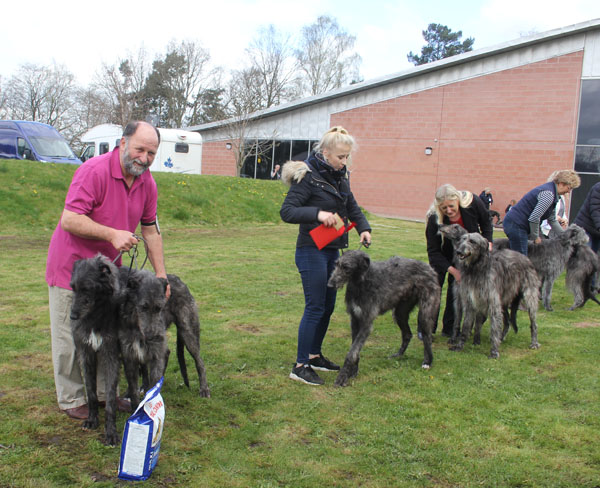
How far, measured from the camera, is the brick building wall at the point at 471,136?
22.1 meters

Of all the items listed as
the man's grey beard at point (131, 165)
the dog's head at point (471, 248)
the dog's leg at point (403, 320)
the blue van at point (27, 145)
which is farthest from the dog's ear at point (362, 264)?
the blue van at point (27, 145)

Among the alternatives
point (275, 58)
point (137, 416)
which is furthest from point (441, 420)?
point (275, 58)

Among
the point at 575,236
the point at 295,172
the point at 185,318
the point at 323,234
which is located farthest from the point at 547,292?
the point at 185,318

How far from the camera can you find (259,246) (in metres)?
13.4

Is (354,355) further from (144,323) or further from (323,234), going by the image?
(144,323)

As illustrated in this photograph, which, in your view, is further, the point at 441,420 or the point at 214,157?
the point at 214,157

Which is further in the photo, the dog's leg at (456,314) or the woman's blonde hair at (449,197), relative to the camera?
the dog's leg at (456,314)

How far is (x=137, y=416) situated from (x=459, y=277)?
415 centimetres

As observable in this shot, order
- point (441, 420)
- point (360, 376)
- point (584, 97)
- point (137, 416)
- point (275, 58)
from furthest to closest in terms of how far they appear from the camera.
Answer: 1. point (275, 58)
2. point (584, 97)
3. point (360, 376)
4. point (441, 420)
5. point (137, 416)

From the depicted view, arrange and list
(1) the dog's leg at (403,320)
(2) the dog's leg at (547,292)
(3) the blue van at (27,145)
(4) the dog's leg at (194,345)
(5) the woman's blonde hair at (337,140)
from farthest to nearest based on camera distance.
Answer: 1. (3) the blue van at (27,145)
2. (2) the dog's leg at (547,292)
3. (1) the dog's leg at (403,320)
4. (5) the woman's blonde hair at (337,140)
5. (4) the dog's leg at (194,345)

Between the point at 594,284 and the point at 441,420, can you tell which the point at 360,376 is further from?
the point at 594,284

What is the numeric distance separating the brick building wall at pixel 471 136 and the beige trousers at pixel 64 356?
72.9 feet

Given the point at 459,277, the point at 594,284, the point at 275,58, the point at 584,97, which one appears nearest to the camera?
the point at 459,277

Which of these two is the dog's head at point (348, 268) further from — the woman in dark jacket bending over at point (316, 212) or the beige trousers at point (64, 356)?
the beige trousers at point (64, 356)
